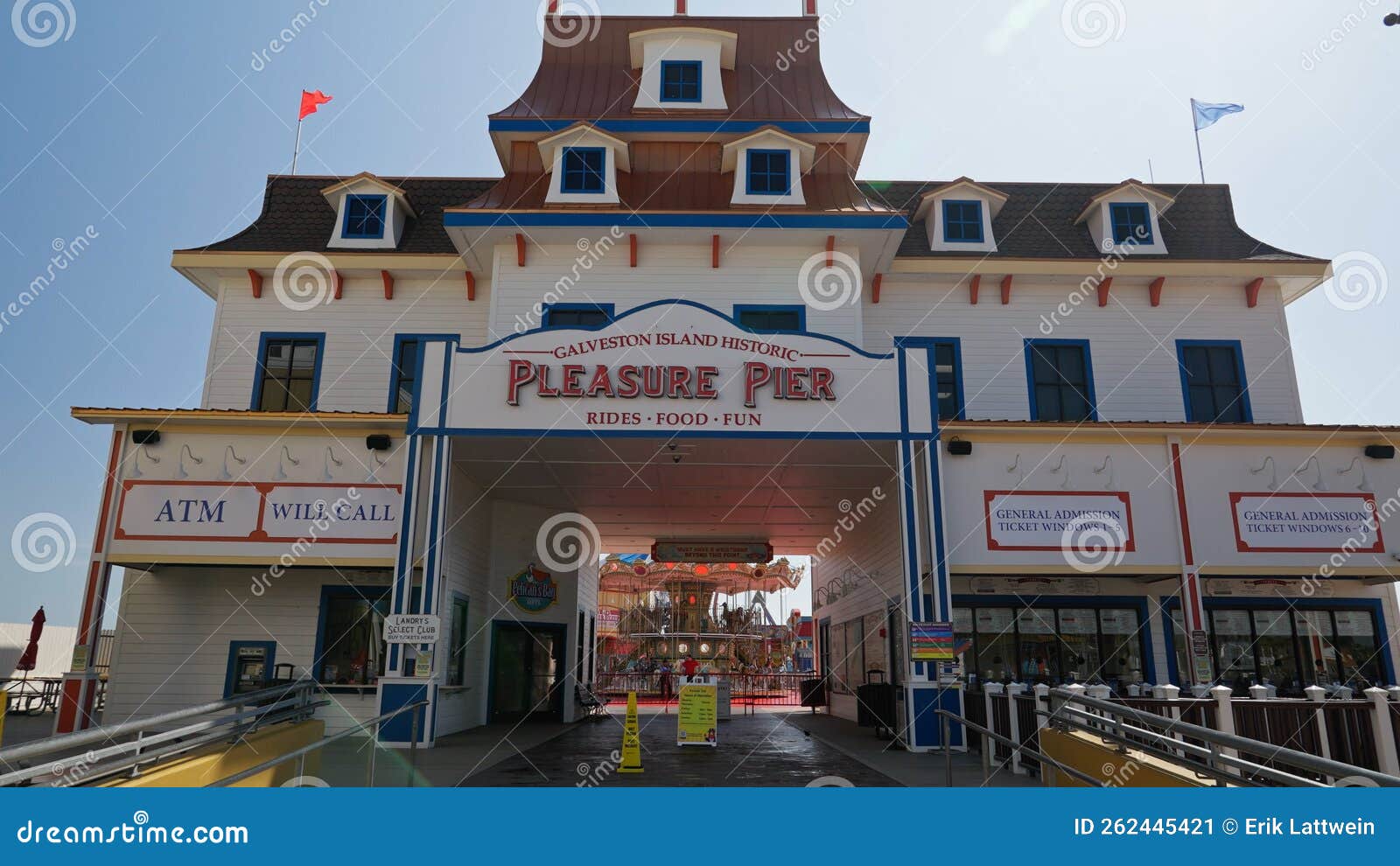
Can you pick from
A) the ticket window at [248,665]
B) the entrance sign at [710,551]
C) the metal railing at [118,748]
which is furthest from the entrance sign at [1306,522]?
the ticket window at [248,665]

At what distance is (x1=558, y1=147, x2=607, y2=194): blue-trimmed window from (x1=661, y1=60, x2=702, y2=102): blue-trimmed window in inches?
95.1

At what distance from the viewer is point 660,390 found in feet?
49.3

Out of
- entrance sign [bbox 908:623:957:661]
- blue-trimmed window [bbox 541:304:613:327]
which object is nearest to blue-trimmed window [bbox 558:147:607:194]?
blue-trimmed window [bbox 541:304:613:327]

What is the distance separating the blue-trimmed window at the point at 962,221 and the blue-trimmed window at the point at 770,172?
3921 millimetres

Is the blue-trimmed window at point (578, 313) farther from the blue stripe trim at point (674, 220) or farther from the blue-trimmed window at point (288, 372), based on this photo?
the blue-trimmed window at point (288, 372)

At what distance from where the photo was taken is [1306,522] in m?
16.5

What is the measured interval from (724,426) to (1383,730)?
981 cm

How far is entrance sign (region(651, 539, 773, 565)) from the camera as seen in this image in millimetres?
24922

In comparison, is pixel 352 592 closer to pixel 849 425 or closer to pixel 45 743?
pixel 849 425

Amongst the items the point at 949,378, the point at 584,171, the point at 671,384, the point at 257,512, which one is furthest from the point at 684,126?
the point at 257,512

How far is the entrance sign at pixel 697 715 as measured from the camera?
15250 millimetres

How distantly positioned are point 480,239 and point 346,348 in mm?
3826

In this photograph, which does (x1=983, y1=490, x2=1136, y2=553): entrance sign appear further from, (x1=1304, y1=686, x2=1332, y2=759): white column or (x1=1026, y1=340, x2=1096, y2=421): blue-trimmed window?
(x1=1304, y1=686, x2=1332, y2=759): white column

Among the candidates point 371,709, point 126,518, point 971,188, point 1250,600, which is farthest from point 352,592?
point 1250,600
